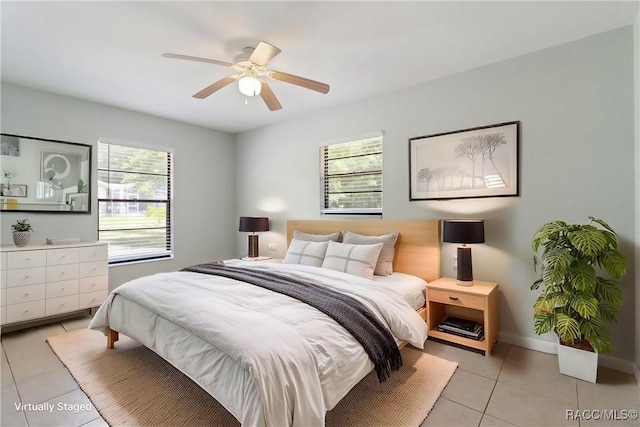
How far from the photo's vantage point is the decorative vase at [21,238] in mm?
3094

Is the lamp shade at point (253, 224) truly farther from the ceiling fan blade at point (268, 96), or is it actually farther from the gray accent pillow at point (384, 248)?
the ceiling fan blade at point (268, 96)

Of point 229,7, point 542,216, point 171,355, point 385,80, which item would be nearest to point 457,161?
point 542,216

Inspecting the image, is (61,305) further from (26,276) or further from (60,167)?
(60,167)

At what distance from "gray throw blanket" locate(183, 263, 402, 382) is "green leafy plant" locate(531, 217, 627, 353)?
1.23 m

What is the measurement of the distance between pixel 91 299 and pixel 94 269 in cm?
35

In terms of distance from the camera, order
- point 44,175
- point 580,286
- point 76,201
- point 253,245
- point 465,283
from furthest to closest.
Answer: point 253,245
point 76,201
point 44,175
point 465,283
point 580,286

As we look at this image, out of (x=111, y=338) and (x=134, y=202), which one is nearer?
(x=111, y=338)

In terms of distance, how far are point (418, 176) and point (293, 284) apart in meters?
1.84

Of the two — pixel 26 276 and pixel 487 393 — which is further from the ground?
pixel 26 276

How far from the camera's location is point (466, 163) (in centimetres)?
296

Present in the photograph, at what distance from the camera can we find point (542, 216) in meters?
2.60

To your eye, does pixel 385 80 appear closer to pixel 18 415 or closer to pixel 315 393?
pixel 315 393

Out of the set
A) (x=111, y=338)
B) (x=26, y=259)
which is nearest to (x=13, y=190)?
(x=26, y=259)

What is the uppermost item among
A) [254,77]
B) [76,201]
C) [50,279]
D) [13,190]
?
[254,77]
